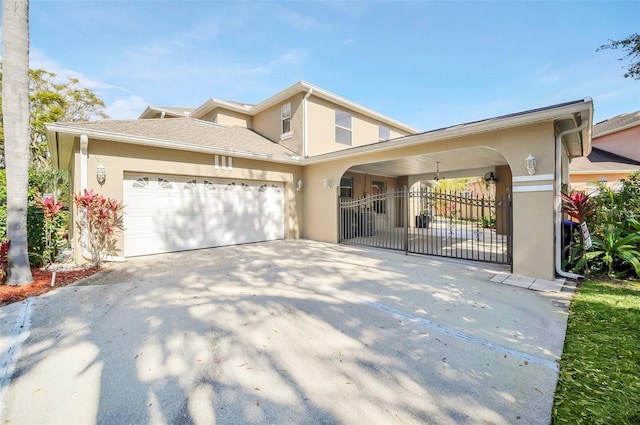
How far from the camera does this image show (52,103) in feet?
60.1

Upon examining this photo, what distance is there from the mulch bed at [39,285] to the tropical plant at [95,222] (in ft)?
1.68

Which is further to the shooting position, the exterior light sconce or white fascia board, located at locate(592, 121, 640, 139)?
white fascia board, located at locate(592, 121, 640, 139)

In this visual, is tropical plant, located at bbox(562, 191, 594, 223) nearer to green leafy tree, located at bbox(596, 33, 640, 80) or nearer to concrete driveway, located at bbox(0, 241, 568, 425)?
concrete driveway, located at bbox(0, 241, 568, 425)

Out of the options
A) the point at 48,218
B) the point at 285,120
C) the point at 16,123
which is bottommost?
the point at 48,218

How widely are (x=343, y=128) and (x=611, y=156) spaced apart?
16134mm

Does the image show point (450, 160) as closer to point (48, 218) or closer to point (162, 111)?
point (48, 218)

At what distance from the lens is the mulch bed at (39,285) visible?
4547mm

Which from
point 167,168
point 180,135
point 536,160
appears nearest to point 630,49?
point 536,160

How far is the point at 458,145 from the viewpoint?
698 cm

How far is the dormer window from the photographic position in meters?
12.0

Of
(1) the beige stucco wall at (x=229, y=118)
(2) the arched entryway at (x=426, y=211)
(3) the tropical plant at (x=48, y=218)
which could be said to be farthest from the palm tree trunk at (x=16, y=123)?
(1) the beige stucco wall at (x=229, y=118)

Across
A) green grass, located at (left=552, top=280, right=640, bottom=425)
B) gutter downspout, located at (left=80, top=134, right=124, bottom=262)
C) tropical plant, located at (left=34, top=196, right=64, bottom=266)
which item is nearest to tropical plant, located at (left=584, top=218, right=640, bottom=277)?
green grass, located at (left=552, top=280, right=640, bottom=425)

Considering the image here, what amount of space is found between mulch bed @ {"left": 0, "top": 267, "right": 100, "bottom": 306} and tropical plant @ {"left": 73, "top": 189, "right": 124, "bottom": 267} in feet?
1.68

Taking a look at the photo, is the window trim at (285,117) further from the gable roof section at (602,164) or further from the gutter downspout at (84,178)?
the gable roof section at (602,164)
